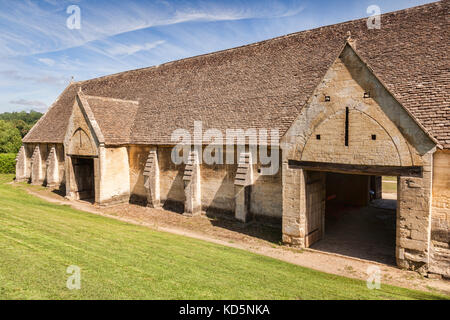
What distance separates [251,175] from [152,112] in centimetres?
1046

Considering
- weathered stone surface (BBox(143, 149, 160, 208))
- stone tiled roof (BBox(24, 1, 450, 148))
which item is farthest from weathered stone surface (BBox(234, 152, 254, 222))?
weathered stone surface (BBox(143, 149, 160, 208))

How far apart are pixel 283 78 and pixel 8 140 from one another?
5418cm

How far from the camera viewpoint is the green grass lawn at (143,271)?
24.4 ft

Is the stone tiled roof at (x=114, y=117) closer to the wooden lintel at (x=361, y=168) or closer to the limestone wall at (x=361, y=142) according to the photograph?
the limestone wall at (x=361, y=142)

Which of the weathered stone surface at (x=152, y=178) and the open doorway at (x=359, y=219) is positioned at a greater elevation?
the weathered stone surface at (x=152, y=178)

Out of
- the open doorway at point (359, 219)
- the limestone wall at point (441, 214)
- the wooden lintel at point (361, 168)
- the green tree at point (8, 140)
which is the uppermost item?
the green tree at point (8, 140)

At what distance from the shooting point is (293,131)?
13117mm

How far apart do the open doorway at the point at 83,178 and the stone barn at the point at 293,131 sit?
0.11 metres

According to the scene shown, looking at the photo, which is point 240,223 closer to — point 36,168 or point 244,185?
point 244,185

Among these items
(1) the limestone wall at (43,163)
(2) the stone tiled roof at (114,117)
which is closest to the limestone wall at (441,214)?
(2) the stone tiled roof at (114,117)

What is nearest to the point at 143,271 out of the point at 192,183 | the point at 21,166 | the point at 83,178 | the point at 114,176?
the point at 192,183
